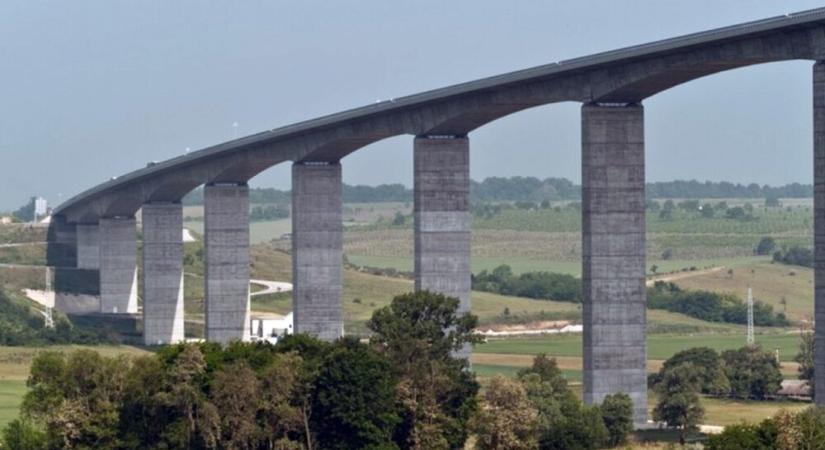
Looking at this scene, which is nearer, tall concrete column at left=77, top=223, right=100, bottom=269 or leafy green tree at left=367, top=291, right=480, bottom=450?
leafy green tree at left=367, top=291, right=480, bottom=450

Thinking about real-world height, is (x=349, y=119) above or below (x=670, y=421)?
above

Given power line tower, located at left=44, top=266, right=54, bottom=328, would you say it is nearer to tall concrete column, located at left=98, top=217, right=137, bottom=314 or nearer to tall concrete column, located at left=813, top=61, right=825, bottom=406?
tall concrete column, located at left=98, top=217, right=137, bottom=314

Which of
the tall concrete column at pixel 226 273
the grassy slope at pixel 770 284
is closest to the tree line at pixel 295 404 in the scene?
the tall concrete column at pixel 226 273

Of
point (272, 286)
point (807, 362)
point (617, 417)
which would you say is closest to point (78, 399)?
point (617, 417)

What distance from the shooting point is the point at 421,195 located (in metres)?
98.2

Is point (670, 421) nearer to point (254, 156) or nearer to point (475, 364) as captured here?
point (475, 364)

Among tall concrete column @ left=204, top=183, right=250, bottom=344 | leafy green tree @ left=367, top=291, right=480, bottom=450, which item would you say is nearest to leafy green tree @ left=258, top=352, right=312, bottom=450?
leafy green tree @ left=367, top=291, right=480, bottom=450

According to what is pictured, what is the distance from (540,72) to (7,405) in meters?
25.6

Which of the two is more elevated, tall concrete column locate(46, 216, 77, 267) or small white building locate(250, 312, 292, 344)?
tall concrete column locate(46, 216, 77, 267)

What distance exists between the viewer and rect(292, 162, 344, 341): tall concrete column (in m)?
110

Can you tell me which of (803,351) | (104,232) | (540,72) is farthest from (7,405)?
(104,232)

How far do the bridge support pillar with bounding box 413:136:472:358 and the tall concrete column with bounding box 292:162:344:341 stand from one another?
11573 mm

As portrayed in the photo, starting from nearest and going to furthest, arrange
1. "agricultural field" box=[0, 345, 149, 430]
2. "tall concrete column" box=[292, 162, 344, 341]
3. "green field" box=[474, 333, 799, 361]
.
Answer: "agricultural field" box=[0, 345, 149, 430] → "tall concrete column" box=[292, 162, 344, 341] → "green field" box=[474, 333, 799, 361]

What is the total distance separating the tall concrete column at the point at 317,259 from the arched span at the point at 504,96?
2186 mm
